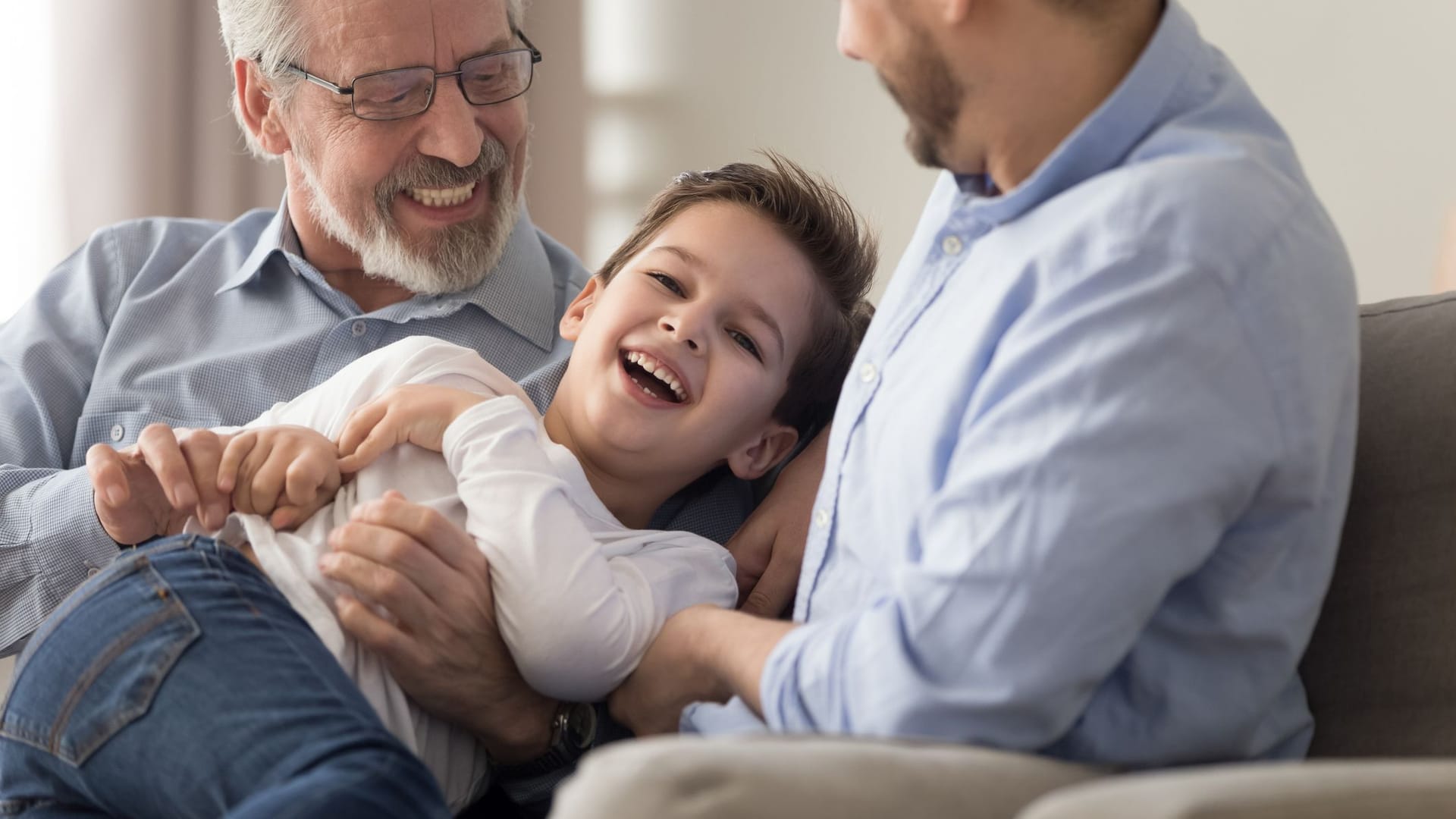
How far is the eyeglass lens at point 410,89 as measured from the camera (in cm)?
202

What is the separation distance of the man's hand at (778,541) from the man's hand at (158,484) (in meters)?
0.61

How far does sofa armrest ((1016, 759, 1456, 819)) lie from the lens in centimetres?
74

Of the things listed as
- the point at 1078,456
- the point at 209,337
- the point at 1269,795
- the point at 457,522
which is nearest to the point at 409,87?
the point at 209,337

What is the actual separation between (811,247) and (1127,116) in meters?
0.67

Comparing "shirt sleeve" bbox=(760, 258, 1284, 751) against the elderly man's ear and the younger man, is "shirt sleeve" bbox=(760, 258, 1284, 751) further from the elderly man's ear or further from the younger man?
the elderly man's ear

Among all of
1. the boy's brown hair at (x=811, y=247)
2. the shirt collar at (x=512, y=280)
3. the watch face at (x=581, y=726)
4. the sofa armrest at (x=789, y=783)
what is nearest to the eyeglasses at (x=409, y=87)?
the shirt collar at (x=512, y=280)

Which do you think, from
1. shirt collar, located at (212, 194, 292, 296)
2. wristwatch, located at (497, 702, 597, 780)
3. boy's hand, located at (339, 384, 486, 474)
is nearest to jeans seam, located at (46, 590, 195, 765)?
boy's hand, located at (339, 384, 486, 474)

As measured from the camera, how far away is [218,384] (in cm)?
196

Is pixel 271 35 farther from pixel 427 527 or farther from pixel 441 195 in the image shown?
pixel 427 527

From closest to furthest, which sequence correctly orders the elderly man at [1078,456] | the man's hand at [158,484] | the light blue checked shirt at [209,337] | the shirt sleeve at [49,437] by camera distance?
the elderly man at [1078,456]
the man's hand at [158,484]
the shirt sleeve at [49,437]
the light blue checked shirt at [209,337]

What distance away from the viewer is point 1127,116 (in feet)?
3.53

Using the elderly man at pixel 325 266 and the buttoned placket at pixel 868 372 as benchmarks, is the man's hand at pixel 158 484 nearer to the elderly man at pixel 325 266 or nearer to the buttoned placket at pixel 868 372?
the elderly man at pixel 325 266

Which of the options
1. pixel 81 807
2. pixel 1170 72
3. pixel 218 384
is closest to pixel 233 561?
pixel 81 807

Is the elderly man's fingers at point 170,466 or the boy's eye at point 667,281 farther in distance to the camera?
the boy's eye at point 667,281
